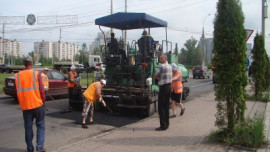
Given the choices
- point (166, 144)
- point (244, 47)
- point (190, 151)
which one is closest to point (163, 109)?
point (166, 144)

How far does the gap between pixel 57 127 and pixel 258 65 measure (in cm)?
966

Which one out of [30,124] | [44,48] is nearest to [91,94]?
[30,124]

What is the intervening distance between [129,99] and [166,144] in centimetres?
333

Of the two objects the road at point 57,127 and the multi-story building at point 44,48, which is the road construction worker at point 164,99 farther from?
the multi-story building at point 44,48

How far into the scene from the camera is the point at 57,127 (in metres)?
7.70

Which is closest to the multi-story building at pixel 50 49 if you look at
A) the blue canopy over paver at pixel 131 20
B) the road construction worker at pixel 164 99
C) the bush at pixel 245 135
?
the blue canopy over paver at pixel 131 20

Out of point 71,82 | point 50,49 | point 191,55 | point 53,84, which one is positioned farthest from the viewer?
point 50,49

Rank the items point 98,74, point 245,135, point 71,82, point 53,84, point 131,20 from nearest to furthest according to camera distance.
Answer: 1. point 245,135
2. point 131,20
3. point 98,74
4. point 71,82
5. point 53,84

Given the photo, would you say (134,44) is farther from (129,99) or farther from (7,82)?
(7,82)

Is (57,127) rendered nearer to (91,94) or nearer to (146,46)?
(91,94)

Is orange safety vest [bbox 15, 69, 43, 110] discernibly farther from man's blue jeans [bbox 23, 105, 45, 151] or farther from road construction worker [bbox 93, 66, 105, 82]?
road construction worker [bbox 93, 66, 105, 82]

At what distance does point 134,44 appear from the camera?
10.2 m

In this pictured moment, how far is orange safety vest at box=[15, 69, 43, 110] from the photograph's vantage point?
5.10 m

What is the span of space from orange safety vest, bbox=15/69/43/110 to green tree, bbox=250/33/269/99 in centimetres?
1073
